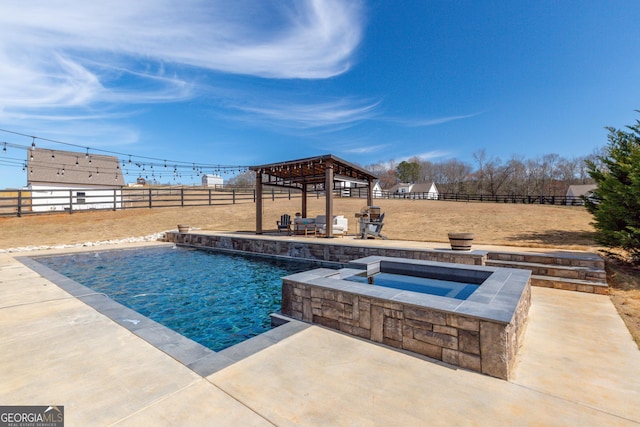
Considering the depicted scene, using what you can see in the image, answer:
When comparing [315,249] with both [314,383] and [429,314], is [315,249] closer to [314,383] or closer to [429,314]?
[429,314]

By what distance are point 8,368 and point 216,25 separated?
11.5 metres

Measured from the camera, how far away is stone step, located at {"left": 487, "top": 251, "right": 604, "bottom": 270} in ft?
18.5

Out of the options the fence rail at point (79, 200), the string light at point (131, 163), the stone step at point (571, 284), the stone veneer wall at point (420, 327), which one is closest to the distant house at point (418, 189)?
the fence rail at point (79, 200)

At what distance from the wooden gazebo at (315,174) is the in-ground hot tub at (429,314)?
6.75 metres

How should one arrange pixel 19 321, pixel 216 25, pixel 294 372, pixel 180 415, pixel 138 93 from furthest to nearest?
pixel 138 93 → pixel 216 25 → pixel 19 321 → pixel 294 372 → pixel 180 415

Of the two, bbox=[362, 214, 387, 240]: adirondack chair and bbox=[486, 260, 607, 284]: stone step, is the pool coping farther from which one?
bbox=[362, 214, 387, 240]: adirondack chair

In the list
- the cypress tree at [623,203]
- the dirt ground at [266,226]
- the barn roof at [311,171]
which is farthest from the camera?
the barn roof at [311,171]

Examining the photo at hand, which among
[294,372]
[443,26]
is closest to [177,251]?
[294,372]

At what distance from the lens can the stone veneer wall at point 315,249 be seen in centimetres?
689

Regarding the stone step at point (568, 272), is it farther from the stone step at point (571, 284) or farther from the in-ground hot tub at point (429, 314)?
the in-ground hot tub at point (429, 314)

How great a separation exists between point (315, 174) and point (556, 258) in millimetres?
9833

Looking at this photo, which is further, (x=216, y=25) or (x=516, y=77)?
(x=516, y=77)

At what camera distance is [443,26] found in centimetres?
1288

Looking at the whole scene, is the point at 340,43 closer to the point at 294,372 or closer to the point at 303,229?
the point at 303,229
